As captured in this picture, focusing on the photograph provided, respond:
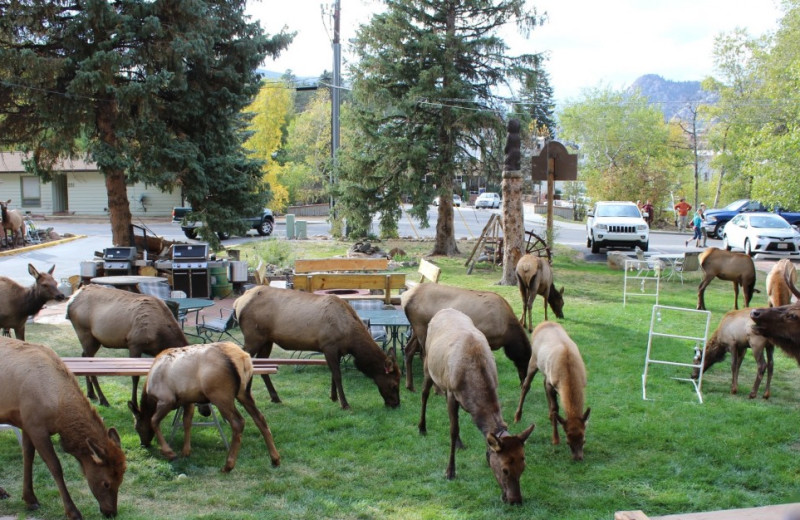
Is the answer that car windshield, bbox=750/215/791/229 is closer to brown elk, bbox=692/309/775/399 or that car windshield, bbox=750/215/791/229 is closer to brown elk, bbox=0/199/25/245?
brown elk, bbox=692/309/775/399

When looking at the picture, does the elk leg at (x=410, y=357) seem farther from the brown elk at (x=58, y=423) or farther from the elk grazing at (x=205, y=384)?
the brown elk at (x=58, y=423)

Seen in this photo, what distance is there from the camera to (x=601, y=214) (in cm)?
2484

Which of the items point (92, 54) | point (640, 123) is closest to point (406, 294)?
point (92, 54)

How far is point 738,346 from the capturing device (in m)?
8.63

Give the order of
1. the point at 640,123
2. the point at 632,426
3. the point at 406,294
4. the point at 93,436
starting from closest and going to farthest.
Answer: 1. the point at 93,436
2. the point at 632,426
3. the point at 406,294
4. the point at 640,123

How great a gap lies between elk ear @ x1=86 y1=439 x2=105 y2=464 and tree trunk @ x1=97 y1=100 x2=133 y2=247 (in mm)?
11996

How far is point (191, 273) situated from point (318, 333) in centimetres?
756

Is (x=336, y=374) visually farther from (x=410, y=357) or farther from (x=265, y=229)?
(x=265, y=229)

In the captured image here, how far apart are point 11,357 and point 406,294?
494 centimetres

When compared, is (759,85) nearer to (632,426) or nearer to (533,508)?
(632,426)

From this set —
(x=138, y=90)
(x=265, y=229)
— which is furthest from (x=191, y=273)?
(x=265, y=229)

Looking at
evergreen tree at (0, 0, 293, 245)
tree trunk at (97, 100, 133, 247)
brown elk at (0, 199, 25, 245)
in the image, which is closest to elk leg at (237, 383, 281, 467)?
evergreen tree at (0, 0, 293, 245)

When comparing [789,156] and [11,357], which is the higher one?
[789,156]

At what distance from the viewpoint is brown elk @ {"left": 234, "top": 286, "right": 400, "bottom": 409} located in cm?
822
